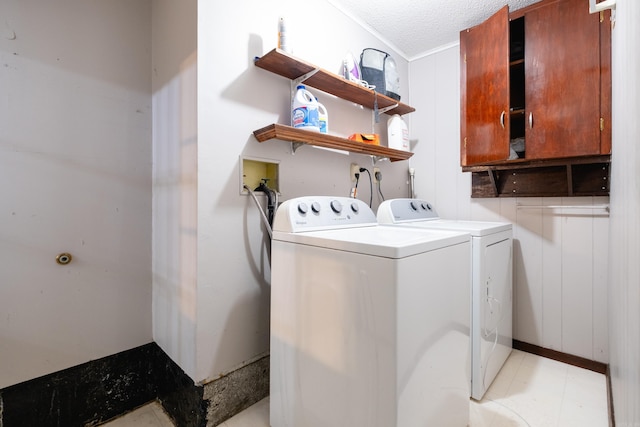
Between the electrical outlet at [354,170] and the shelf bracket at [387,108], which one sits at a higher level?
the shelf bracket at [387,108]

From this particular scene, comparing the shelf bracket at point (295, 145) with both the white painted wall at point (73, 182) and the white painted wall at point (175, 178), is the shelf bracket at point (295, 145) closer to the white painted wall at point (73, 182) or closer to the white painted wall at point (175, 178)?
the white painted wall at point (175, 178)


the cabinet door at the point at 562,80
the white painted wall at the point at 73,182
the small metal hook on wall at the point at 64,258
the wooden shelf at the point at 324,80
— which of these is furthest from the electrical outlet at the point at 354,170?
the small metal hook on wall at the point at 64,258

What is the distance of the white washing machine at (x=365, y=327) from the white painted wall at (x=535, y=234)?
1196mm

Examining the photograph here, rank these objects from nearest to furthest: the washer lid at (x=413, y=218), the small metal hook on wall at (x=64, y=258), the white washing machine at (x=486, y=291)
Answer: the small metal hook on wall at (x=64, y=258) → the white washing machine at (x=486, y=291) → the washer lid at (x=413, y=218)

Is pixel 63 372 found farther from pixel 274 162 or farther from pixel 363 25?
pixel 363 25

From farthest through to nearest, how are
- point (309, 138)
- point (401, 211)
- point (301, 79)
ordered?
point (401, 211) → point (301, 79) → point (309, 138)

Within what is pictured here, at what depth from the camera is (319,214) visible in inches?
55.3

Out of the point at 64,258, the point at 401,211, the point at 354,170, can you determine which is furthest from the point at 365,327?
the point at 64,258

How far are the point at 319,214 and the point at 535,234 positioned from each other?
1.72m

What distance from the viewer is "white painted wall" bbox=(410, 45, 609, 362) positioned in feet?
6.18

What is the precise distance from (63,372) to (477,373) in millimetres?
2091

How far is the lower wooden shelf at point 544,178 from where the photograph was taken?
1.83 meters

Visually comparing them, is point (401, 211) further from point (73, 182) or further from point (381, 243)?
point (73, 182)

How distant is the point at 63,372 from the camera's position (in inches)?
54.8
